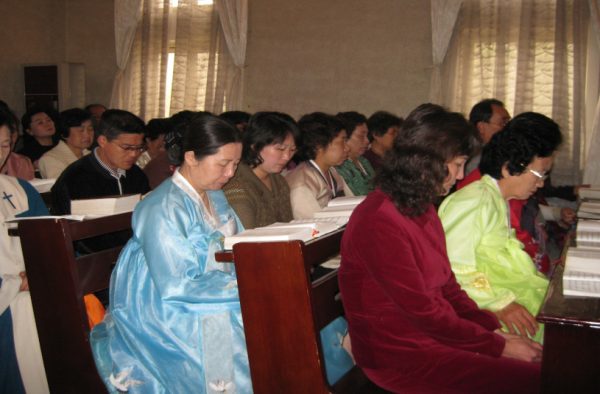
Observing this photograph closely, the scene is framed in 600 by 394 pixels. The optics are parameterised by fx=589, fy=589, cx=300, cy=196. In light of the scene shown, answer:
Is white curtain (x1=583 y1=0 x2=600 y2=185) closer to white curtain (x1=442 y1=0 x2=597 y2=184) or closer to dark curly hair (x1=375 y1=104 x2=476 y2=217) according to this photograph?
white curtain (x1=442 y1=0 x2=597 y2=184)

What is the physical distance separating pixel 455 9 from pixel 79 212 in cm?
494

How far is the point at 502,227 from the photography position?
2152 millimetres

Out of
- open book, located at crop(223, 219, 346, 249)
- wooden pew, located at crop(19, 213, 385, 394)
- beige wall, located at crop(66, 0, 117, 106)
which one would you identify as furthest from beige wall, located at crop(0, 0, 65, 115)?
open book, located at crop(223, 219, 346, 249)

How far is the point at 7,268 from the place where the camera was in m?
2.35

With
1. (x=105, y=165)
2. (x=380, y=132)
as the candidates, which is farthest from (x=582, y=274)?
(x=380, y=132)

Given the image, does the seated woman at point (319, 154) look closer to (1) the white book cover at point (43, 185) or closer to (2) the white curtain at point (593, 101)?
(1) the white book cover at point (43, 185)

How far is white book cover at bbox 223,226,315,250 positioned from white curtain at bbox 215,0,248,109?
5.43 meters

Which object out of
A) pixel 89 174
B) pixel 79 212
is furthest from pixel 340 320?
pixel 89 174

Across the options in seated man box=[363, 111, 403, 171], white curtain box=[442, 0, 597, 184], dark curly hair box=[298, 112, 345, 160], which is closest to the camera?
dark curly hair box=[298, 112, 345, 160]

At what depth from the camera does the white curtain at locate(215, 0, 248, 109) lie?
6.95 meters

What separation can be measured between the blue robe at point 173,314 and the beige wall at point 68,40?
637 cm

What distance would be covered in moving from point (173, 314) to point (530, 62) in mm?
5091

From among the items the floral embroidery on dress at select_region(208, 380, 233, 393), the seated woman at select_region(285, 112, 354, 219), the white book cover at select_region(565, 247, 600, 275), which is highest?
the seated woman at select_region(285, 112, 354, 219)

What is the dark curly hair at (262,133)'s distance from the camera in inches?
112
